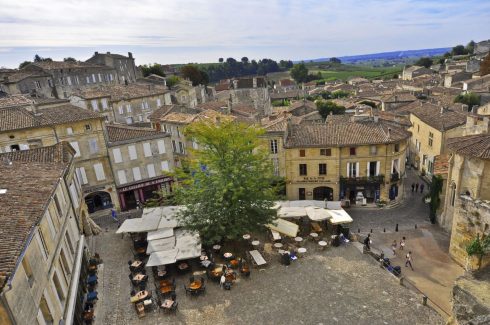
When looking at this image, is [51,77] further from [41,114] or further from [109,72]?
[41,114]

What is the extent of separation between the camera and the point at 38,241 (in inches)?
549

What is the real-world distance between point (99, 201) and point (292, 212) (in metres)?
19.3

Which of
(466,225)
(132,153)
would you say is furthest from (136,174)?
(466,225)

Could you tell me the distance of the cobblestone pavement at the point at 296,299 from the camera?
17094 mm

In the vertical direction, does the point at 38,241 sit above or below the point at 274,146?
above

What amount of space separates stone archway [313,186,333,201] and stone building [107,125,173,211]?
1526 cm

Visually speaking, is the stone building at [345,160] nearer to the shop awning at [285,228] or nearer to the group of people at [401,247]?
the group of people at [401,247]

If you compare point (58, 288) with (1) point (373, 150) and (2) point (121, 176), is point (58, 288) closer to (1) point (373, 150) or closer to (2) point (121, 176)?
(2) point (121, 176)

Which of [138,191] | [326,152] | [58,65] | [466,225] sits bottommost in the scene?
[466,225]

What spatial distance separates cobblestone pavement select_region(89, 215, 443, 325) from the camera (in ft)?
56.1

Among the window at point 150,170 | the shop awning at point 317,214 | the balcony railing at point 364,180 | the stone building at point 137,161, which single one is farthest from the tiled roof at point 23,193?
the balcony railing at point 364,180

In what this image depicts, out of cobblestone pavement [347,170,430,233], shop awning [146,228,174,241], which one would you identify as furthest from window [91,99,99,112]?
cobblestone pavement [347,170,430,233]

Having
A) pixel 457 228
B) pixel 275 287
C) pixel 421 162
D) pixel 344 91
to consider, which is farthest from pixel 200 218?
pixel 344 91

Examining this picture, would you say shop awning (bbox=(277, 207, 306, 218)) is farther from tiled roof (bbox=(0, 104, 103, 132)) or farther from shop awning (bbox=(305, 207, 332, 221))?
tiled roof (bbox=(0, 104, 103, 132))
